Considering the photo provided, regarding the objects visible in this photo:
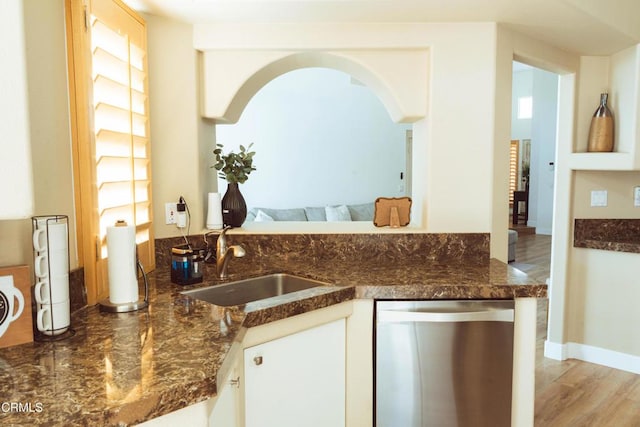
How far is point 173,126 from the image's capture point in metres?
2.36

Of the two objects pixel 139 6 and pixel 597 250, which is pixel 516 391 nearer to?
pixel 597 250

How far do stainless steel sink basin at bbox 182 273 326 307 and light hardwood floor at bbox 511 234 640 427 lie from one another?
5.39ft

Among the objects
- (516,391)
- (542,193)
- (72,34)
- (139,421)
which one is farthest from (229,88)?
(542,193)

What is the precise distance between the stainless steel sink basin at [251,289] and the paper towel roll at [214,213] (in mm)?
470

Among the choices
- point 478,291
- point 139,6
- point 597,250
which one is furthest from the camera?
point 597,250

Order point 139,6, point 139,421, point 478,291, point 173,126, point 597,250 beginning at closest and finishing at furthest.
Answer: point 139,421 → point 478,291 → point 139,6 → point 173,126 → point 597,250

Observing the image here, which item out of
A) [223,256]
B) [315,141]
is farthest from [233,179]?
[315,141]

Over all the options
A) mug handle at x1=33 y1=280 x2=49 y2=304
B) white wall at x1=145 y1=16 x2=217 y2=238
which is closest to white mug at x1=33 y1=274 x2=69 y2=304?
mug handle at x1=33 y1=280 x2=49 y2=304

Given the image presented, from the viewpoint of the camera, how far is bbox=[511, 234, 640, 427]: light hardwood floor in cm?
262

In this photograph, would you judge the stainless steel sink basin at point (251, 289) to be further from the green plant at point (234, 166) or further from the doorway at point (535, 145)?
the doorway at point (535, 145)

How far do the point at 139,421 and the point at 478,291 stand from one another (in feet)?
4.73

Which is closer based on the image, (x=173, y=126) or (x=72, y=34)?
(x=72, y=34)

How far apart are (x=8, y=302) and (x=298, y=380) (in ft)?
3.34

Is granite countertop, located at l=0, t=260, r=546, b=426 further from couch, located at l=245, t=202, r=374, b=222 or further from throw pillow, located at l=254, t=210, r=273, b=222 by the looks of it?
couch, located at l=245, t=202, r=374, b=222
